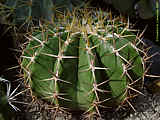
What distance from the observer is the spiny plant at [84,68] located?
1.19 meters

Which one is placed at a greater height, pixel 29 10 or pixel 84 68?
pixel 29 10

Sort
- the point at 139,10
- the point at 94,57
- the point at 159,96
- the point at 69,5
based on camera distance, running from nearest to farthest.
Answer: the point at 94,57
the point at 159,96
the point at 69,5
the point at 139,10

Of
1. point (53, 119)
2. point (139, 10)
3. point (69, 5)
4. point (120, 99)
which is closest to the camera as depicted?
point (120, 99)

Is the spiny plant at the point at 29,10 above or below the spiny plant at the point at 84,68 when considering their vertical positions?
above

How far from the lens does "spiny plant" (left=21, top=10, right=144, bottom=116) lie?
1186mm

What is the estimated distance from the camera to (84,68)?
1194mm

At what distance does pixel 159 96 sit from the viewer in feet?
5.22

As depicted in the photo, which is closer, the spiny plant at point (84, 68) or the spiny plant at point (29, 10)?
the spiny plant at point (84, 68)

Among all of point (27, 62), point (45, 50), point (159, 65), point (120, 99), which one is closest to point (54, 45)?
point (45, 50)

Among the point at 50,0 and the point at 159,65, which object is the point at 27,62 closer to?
the point at 50,0

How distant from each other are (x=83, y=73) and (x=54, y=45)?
209 mm

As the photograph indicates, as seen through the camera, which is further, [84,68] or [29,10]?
[29,10]

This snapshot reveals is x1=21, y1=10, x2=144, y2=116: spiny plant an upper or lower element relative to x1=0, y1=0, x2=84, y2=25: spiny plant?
lower

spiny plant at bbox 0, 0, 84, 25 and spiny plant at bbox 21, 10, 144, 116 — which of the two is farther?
spiny plant at bbox 0, 0, 84, 25
